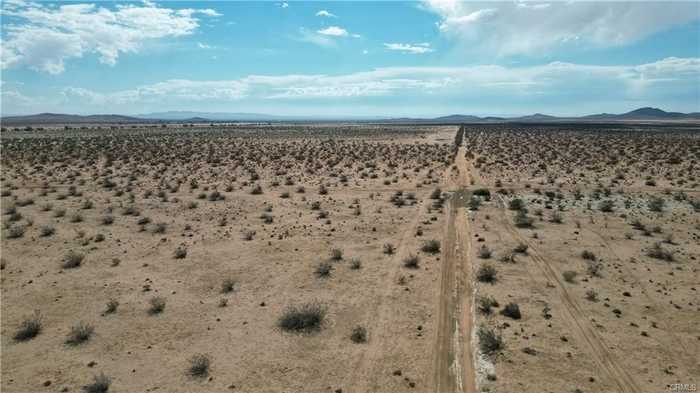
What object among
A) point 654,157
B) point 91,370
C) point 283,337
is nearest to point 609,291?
point 283,337

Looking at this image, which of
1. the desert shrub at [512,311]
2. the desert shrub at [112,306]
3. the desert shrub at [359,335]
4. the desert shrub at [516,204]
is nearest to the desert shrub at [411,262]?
the desert shrub at [512,311]

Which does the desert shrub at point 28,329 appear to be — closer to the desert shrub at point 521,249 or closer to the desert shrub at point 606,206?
the desert shrub at point 521,249

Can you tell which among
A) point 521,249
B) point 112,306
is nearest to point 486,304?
point 521,249

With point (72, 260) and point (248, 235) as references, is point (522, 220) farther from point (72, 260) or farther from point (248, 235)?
point (72, 260)

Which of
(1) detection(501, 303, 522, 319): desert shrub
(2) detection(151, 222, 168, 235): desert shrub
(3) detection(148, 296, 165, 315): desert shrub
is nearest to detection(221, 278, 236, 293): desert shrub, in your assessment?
(3) detection(148, 296, 165, 315): desert shrub

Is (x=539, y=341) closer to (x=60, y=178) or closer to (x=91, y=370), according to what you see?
(x=91, y=370)

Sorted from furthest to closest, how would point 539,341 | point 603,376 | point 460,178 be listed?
point 460,178
point 539,341
point 603,376
